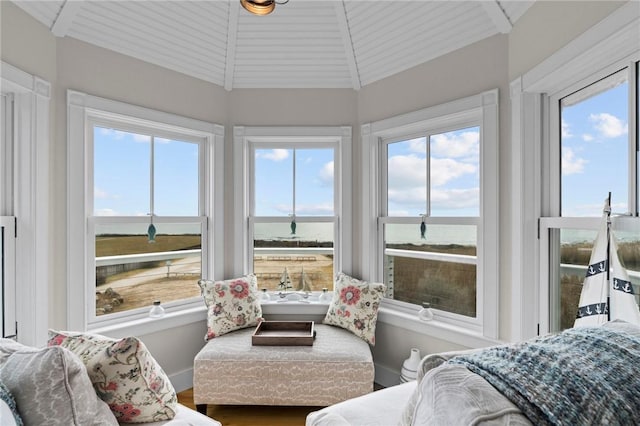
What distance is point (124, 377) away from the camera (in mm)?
1226

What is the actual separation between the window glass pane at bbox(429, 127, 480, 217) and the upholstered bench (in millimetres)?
1199

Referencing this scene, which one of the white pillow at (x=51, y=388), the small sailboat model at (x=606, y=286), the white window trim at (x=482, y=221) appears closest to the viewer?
the white pillow at (x=51, y=388)

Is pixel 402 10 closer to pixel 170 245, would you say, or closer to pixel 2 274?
pixel 170 245

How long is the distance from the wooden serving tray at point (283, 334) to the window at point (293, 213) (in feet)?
1.58

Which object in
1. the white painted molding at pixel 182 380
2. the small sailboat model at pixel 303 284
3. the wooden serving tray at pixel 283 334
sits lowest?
the white painted molding at pixel 182 380

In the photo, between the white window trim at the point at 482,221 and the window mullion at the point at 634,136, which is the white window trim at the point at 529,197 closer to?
the white window trim at the point at 482,221

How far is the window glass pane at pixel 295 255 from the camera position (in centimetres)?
299

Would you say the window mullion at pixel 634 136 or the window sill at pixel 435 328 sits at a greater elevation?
the window mullion at pixel 634 136

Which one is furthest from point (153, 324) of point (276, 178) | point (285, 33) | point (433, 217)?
point (285, 33)

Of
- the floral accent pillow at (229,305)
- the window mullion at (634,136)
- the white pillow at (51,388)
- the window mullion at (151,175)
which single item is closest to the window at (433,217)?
the window mullion at (634,136)

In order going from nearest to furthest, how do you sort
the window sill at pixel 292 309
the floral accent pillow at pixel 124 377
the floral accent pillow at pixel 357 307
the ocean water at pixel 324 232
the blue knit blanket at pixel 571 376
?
the blue knit blanket at pixel 571 376
the floral accent pillow at pixel 124 377
the ocean water at pixel 324 232
the floral accent pillow at pixel 357 307
the window sill at pixel 292 309

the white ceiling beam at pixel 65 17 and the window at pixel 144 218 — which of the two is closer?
the white ceiling beam at pixel 65 17

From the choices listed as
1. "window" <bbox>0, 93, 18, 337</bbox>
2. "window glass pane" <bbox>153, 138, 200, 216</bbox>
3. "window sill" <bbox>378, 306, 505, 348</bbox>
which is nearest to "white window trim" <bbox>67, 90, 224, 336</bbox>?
"window glass pane" <bbox>153, 138, 200, 216</bbox>

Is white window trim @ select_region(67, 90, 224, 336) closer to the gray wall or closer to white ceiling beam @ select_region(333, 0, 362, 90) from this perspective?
the gray wall
